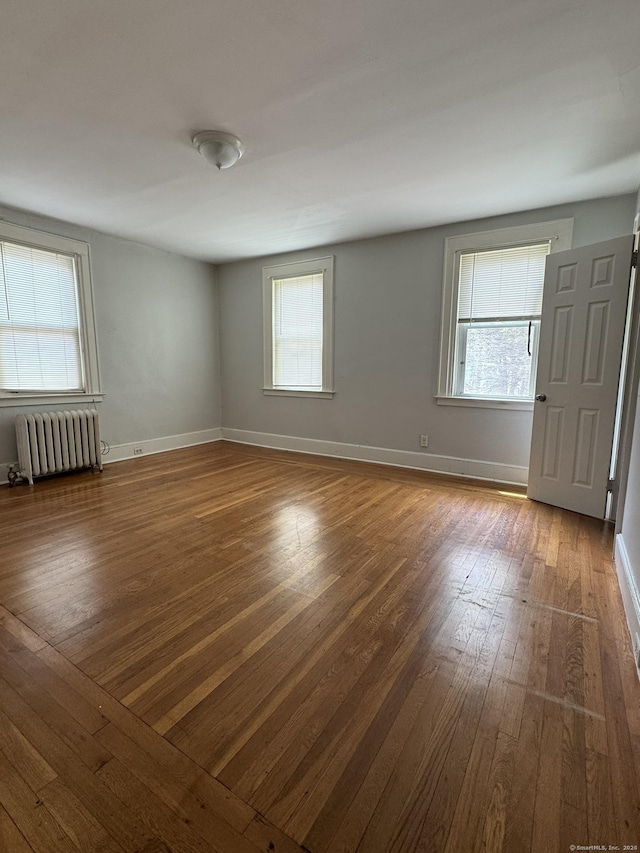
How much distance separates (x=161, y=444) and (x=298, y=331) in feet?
8.08

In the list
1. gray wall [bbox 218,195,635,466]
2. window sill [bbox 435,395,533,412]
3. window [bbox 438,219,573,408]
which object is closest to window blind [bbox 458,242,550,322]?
window [bbox 438,219,573,408]

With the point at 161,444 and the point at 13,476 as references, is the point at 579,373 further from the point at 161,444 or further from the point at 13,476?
the point at 13,476

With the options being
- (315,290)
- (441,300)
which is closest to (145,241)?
(315,290)

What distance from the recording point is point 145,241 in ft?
15.9

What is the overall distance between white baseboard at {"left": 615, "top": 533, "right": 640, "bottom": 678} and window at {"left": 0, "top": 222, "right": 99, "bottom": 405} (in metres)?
5.11

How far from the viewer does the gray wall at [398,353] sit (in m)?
4.00

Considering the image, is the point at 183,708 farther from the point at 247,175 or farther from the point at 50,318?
the point at 50,318

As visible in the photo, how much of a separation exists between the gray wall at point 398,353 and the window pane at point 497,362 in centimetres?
24

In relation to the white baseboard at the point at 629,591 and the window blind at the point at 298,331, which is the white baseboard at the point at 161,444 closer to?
the window blind at the point at 298,331

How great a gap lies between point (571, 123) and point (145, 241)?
4452mm

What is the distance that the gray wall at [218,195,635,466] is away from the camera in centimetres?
400

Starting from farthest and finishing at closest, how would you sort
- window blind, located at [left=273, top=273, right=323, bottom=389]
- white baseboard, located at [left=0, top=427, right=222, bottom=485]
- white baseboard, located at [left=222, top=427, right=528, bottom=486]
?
window blind, located at [left=273, top=273, right=323, bottom=389] < white baseboard, located at [left=0, top=427, right=222, bottom=485] < white baseboard, located at [left=222, top=427, right=528, bottom=486]

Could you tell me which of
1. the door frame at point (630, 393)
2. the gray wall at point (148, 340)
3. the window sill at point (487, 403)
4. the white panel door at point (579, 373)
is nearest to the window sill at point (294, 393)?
the gray wall at point (148, 340)

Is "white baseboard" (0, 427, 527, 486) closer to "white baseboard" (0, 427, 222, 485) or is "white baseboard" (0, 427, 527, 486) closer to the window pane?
"white baseboard" (0, 427, 222, 485)
